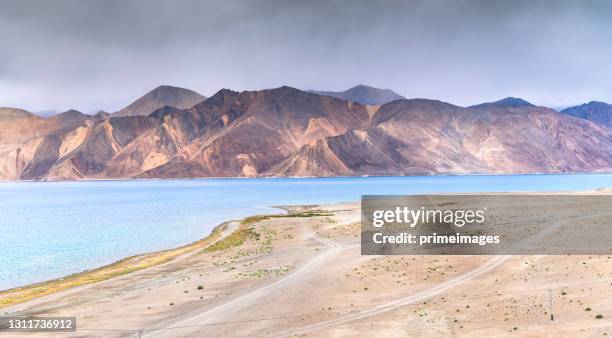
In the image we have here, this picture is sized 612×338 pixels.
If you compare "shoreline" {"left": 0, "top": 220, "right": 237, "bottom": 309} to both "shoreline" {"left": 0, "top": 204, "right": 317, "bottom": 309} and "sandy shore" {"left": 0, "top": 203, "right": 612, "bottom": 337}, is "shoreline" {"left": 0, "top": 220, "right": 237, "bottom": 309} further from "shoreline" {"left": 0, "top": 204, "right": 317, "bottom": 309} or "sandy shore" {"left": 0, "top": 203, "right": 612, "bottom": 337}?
"sandy shore" {"left": 0, "top": 203, "right": 612, "bottom": 337}

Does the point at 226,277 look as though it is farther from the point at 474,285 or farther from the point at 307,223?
the point at 307,223

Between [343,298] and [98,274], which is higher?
[343,298]

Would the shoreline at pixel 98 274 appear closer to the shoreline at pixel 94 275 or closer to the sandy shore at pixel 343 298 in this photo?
the shoreline at pixel 94 275

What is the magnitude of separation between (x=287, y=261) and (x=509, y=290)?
16.4 meters

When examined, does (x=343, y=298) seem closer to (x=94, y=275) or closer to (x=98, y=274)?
(x=94, y=275)

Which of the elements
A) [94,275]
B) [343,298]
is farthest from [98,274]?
[343,298]

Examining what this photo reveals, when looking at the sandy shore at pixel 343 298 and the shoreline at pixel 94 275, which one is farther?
the shoreline at pixel 94 275

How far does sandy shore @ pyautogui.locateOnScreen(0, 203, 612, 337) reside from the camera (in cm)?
2112

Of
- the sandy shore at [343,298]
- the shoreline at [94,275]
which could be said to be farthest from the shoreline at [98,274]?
the sandy shore at [343,298]

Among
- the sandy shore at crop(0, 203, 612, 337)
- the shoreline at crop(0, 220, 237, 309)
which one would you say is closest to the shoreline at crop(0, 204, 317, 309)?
the shoreline at crop(0, 220, 237, 309)

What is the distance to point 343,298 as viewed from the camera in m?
26.3

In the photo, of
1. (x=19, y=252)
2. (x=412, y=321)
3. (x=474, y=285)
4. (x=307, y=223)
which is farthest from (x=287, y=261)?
(x=19, y=252)

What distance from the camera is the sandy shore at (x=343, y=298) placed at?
2112cm

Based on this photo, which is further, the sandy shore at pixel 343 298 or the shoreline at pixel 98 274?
the shoreline at pixel 98 274
